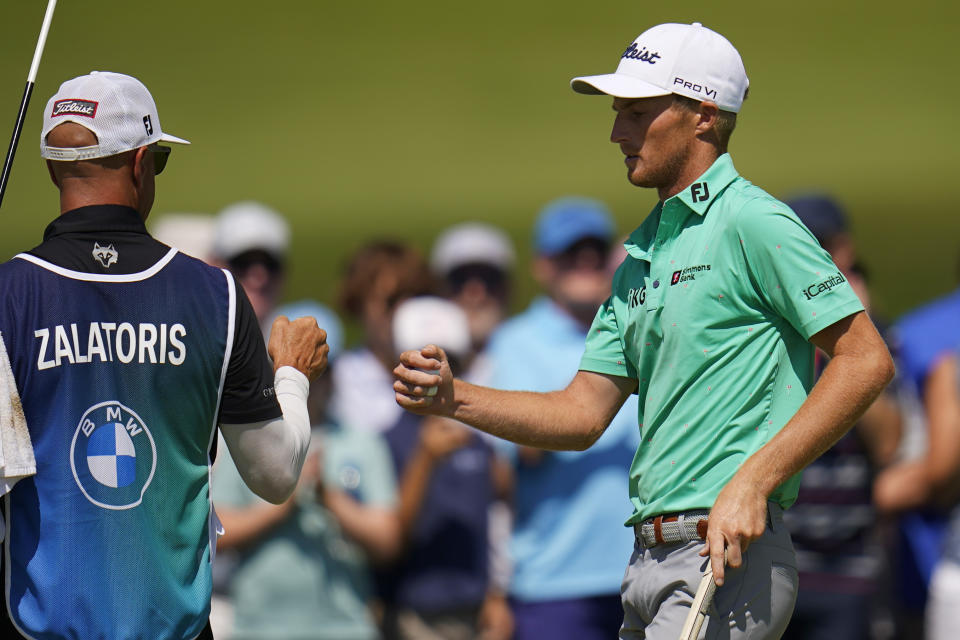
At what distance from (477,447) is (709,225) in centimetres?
319

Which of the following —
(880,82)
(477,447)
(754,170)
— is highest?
(880,82)

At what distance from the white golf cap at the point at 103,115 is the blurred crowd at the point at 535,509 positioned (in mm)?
2587

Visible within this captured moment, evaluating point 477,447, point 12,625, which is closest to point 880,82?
point 477,447

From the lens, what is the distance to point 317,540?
6434 mm

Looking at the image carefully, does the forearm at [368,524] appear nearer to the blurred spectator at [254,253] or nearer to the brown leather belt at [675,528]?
the blurred spectator at [254,253]

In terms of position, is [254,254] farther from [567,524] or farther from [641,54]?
[641,54]

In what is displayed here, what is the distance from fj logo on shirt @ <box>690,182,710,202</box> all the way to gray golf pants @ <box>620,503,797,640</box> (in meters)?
0.79

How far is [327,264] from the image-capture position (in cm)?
1203

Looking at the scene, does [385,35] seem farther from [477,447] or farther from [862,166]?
[477,447]

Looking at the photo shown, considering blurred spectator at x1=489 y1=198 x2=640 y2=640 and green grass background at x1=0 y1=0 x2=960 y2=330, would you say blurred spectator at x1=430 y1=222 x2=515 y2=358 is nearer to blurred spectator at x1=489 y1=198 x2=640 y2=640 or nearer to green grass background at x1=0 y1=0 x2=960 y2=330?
blurred spectator at x1=489 y1=198 x2=640 y2=640

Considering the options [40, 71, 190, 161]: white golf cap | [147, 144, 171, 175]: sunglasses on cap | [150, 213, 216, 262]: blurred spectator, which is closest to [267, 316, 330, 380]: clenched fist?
[147, 144, 171, 175]: sunglasses on cap

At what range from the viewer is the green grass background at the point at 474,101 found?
13.1 m

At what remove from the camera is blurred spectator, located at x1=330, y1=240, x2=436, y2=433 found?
7.31 m

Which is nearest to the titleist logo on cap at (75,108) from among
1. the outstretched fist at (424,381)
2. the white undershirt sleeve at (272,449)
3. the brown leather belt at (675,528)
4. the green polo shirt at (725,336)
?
the white undershirt sleeve at (272,449)
